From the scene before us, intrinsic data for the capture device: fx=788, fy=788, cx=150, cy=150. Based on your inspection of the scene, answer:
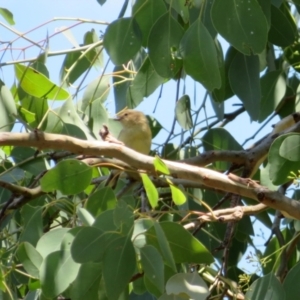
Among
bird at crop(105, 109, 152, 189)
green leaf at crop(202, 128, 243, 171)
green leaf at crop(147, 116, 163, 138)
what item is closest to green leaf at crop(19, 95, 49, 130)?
bird at crop(105, 109, 152, 189)

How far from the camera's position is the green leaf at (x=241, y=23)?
227cm

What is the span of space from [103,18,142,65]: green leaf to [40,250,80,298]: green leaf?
0.80 meters

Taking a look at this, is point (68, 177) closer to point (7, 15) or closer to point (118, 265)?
point (118, 265)

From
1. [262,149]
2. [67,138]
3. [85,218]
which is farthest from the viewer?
[262,149]

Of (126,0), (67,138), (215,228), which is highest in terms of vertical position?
(126,0)

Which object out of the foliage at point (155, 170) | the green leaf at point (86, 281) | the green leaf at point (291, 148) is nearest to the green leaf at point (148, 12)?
the foliage at point (155, 170)

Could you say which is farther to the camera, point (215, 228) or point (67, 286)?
point (215, 228)

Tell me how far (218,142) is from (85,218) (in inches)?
43.7

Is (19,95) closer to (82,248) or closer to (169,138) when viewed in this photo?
(169,138)

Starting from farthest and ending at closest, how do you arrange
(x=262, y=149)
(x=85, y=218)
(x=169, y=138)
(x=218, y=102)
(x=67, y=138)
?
(x=169, y=138)
(x=218, y=102)
(x=262, y=149)
(x=85, y=218)
(x=67, y=138)

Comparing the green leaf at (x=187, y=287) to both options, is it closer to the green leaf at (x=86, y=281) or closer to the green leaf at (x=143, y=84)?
the green leaf at (x=86, y=281)

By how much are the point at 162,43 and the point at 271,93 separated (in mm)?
742

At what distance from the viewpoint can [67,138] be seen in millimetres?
1862

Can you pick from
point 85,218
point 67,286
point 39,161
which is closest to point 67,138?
point 85,218
